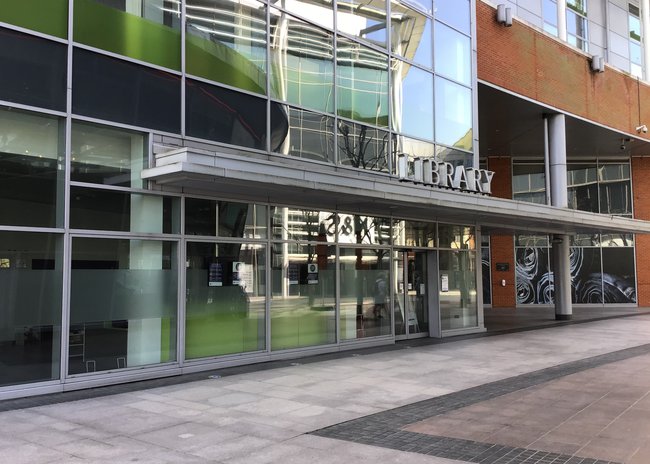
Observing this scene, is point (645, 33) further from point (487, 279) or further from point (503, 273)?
point (487, 279)

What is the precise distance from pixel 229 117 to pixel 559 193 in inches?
532

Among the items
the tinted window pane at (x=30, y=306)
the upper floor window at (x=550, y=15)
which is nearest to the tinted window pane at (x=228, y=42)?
the tinted window pane at (x=30, y=306)

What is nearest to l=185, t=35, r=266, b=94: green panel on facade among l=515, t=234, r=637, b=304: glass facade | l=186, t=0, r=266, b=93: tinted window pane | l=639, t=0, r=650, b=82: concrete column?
l=186, t=0, r=266, b=93: tinted window pane

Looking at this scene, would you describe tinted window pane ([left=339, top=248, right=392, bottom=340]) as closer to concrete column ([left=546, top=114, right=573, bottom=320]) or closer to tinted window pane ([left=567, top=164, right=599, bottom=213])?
concrete column ([left=546, top=114, right=573, bottom=320])

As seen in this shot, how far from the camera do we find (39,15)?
8.44 m

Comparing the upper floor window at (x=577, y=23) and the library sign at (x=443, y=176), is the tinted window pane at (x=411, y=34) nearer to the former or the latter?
the library sign at (x=443, y=176)

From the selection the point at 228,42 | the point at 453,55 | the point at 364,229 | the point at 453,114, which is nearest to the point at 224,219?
the point at 228,42

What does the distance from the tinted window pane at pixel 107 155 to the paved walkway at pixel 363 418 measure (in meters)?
3.31

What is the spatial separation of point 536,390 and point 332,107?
7.21 m

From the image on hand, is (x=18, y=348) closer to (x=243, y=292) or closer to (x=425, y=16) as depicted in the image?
(x=243, y=292)

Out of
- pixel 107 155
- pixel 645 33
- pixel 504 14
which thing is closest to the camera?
pixel 107 155

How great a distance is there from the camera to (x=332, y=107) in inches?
503

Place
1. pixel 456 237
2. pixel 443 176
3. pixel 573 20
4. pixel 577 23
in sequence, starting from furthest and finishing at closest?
pixel 577 23
pixel 573 20
pixel 456 237
pixel 443 176

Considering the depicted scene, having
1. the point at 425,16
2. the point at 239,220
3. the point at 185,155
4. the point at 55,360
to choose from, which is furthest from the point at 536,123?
the point at 55,360
